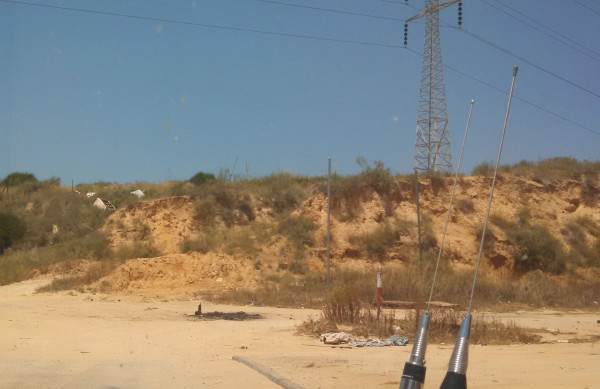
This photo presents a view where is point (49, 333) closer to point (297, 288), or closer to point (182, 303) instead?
point (182, 303)

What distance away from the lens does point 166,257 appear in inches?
1188

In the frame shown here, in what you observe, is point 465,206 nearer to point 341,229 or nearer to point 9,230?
point 341,229

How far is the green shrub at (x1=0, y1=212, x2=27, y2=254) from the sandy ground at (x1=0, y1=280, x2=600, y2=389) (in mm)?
18334

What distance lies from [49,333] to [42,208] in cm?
2913

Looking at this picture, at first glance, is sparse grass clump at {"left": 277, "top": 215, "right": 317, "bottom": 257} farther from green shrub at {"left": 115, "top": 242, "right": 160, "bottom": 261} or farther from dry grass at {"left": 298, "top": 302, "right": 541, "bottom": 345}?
dry grass at {"left": 298, "top": 302, "right": 541, "bottom": 345}

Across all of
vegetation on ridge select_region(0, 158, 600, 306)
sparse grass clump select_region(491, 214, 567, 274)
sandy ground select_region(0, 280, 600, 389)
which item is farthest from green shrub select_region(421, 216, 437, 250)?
sandy ground select_region(0, 280, 600, 389)

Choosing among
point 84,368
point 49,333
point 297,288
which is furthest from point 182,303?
point 84,368

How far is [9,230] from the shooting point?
3575cm

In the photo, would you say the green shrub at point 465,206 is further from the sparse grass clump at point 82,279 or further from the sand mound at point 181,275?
the sparse grass clump at point 82,279

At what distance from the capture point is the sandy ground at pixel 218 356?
29.9 ft

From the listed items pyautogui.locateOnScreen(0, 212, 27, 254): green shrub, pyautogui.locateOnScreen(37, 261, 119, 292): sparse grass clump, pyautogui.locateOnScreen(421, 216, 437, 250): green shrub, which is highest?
pyautogui.locateOnScreen(421, 216, 437, 250): green shrub

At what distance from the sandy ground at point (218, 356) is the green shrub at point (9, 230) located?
18.3 metres

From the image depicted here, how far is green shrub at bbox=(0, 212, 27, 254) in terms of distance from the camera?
116ft

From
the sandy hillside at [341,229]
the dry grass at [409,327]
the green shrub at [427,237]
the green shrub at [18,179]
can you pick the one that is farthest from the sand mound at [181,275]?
the green shrub at [18,179]
